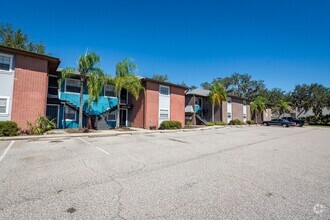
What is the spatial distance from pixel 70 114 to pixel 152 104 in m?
9.34

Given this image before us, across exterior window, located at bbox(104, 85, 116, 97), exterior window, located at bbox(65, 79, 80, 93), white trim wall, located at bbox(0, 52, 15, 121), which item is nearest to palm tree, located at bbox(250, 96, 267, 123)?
exterior window, located at bbox(104, 85, 116, 97)

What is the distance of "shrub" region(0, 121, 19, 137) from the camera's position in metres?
12.1

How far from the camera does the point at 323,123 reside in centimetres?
5025

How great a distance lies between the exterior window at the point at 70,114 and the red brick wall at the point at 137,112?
23.1 feet

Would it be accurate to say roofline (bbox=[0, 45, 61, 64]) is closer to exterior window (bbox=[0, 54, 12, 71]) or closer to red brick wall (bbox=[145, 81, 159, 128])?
exterior window (bbox=[0, 54, 12, 71])

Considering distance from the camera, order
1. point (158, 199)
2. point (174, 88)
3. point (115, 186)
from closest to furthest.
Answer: point (158, 199) < point (115, 186) < point (174, 88)

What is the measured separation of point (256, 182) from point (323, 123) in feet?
205

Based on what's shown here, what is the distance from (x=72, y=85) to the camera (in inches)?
767

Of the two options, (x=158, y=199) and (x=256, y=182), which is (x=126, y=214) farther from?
(x=256, y=182)

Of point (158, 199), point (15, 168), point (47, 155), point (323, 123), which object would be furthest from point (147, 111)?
point (323, 123)

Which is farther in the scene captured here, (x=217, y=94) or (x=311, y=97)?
(x=311, y=97)

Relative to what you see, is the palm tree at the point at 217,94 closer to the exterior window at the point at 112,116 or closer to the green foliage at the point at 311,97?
the exterior window at the point at 112,116

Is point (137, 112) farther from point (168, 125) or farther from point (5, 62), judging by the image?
point (5, 62)

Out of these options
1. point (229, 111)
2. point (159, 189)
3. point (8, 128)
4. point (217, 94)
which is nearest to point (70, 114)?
point (8, 128)
